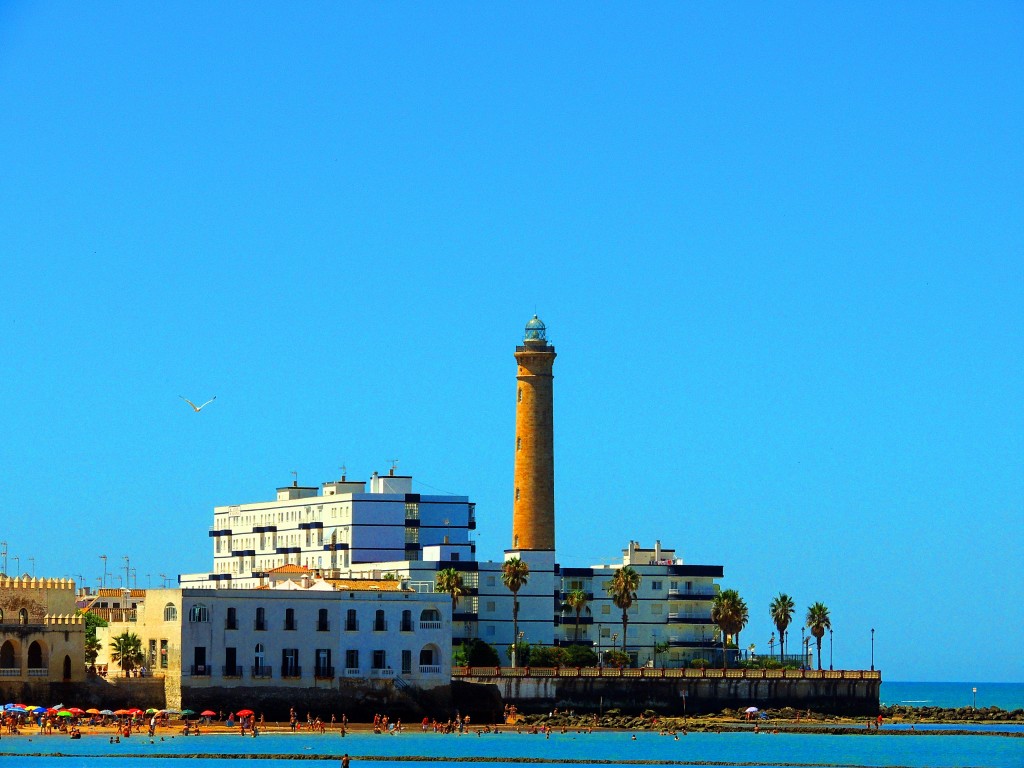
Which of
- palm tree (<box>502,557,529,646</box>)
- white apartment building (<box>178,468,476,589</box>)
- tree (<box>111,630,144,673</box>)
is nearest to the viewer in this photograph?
tree (<box>111,630,144,673</box>)

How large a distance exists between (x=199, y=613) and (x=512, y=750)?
62.0 feet

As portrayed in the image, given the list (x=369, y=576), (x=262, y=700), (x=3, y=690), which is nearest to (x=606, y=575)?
(x=369, y=576)

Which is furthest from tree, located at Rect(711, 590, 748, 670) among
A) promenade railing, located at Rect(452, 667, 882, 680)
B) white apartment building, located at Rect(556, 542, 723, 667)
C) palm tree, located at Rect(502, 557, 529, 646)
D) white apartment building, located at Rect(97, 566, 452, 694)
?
white apartment building, located at Rect(97, 566, 452, 694)

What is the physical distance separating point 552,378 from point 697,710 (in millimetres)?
27081

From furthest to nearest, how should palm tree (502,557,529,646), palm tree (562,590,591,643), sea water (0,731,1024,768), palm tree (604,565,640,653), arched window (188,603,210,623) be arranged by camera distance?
palm tree (562,590,591,643) → palm tree (604,565,640,653) → palm tree (502,557,529,646) → arched window (188,603,210,623) → sea water (0,731,1024,768)

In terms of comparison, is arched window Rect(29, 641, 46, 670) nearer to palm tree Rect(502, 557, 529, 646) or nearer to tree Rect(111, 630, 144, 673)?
tree Rect(111, 630, 144, 673)

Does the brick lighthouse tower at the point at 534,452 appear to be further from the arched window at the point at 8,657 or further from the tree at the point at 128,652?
the arched window at the point at 8,657

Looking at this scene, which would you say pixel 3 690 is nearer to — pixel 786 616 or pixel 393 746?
pixel 393 746

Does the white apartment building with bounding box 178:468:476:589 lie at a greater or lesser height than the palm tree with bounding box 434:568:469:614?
greater

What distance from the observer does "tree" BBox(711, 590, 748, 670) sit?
5153 inches

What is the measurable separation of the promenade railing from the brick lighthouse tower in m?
13.6

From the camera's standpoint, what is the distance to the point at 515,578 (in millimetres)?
126625

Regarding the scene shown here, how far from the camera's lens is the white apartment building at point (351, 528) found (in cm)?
13812

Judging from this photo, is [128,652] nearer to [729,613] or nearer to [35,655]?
[35,655]
